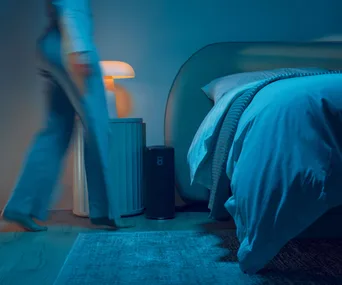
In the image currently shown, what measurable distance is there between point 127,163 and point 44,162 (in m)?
1.06

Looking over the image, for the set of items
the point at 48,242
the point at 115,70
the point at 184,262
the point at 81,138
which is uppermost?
the point at 115,70

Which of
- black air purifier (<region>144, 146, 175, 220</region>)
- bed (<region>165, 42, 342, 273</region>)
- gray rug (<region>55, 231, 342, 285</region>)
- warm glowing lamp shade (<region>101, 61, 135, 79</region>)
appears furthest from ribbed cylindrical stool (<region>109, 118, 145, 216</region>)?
bed (<region>165, 42, 342, 273</region>)

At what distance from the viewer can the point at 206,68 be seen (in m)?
2.94

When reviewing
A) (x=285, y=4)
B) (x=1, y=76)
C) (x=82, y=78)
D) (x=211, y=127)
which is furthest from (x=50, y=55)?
(x=285, y=4)

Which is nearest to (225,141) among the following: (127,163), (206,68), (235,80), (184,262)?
(184,262)

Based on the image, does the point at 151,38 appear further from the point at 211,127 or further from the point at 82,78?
the point at 82,78

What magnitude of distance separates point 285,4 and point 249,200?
208 cm

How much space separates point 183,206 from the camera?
2979 millimetres

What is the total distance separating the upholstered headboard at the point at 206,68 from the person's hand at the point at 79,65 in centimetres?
143

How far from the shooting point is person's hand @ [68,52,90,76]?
58.9 inches

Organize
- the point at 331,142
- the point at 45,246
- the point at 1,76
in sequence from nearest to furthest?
the point at 331,142 → the point at 45,246 → the point at 1,76

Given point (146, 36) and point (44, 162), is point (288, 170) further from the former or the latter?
point (146, 36)

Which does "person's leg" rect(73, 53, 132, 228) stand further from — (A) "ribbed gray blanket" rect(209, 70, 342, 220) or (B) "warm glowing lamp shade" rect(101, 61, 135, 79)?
(B) "warm glowing lamp shade" rect(101, 61, 135, 79)

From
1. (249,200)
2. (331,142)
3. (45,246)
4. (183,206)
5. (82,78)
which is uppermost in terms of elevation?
(82,78)
